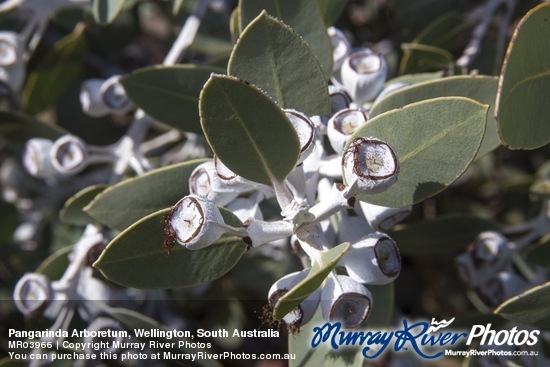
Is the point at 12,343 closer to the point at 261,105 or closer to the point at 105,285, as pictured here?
the point at 105,285

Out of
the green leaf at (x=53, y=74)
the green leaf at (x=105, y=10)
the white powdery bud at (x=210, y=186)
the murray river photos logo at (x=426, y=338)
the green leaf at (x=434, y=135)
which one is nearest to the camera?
the green leaf at (x=434, y=135)

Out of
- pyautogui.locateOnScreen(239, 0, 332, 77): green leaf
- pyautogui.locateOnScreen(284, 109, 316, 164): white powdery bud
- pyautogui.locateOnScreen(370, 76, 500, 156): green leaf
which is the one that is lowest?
pyautogui.locateOnScreen(370, 76, 500, 156): green leaf

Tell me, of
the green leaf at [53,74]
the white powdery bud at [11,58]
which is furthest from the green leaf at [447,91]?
the green leaf at [53,74]

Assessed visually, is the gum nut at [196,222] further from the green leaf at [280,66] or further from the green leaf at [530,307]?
the green leaf at [530,307]

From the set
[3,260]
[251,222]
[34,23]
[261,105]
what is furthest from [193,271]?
[3,260]

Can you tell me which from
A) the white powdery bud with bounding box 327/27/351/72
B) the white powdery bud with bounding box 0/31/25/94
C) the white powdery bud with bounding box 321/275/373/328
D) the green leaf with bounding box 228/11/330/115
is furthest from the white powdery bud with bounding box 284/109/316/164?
the white powdery bud with bounding box 0/31/25/94

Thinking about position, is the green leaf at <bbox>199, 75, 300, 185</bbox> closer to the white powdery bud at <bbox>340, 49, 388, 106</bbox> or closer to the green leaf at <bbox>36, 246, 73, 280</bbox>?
the white powdery bud at <bbox>340, 49, 388, 106</bbox>
